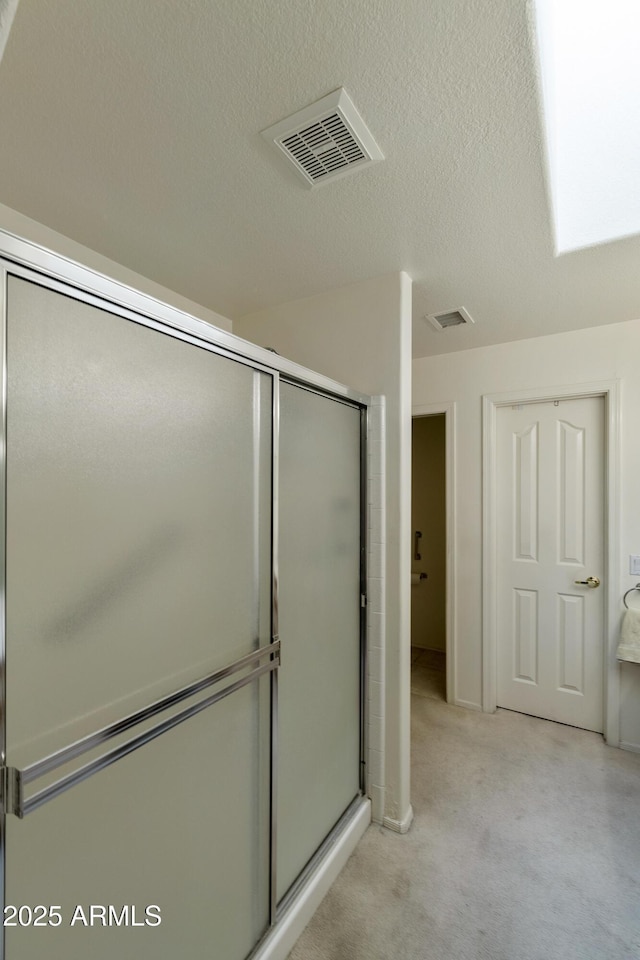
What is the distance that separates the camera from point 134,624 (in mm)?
909

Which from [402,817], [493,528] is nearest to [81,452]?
[402,817]

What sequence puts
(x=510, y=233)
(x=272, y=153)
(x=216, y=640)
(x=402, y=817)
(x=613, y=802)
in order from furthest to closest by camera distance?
(x=613, y=802)
(x=402, y=817)
(x=510, y=233)
(x=272, y=153)
(x=216, y=640)

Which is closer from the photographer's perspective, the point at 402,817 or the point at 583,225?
the point at 583,225

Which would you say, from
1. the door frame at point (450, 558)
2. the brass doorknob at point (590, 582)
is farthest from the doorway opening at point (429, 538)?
the brass doorknob at point (590, 582)

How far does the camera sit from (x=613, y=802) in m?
2.04

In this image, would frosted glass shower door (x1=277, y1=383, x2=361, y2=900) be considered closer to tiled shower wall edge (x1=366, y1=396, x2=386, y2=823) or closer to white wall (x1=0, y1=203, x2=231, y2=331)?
tiled shower wall edge (x1=366, y1=396, x2=386, y2=823)

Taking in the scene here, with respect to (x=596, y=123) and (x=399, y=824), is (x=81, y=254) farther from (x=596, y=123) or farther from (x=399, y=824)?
(x=399, y=824)

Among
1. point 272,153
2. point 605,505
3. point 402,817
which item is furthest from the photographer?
point 605,505

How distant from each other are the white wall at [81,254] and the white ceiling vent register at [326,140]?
22.3 inches

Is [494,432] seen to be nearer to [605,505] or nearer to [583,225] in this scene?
[605,505]

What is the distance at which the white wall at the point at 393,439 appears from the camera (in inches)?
74.7

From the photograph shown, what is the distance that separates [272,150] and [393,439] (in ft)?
3.81

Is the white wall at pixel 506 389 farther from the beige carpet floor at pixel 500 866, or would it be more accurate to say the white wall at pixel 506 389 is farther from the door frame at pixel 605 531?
the beige carpet floor at pixel 500 866

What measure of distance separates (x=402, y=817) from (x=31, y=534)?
6.58 ft
